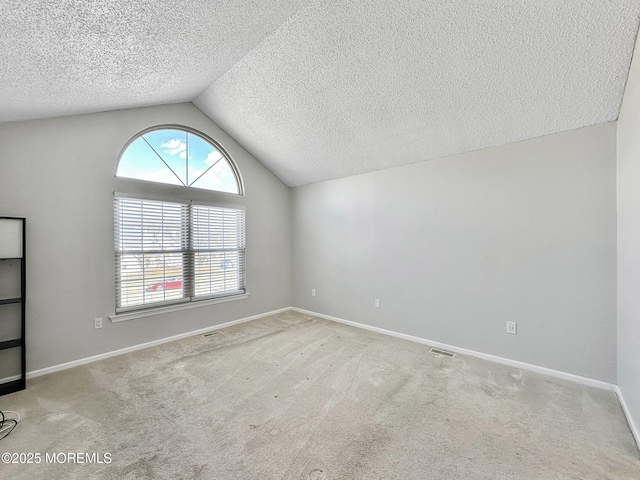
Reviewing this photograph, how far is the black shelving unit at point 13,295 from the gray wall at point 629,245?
4630mm

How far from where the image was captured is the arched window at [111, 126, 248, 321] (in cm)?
318

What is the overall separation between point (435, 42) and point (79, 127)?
3.52 m

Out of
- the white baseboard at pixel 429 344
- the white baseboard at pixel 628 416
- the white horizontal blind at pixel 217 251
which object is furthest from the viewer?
the white horizontal blind at pixel 217 251

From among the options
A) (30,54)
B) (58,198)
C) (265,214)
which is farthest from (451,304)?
(58,198)

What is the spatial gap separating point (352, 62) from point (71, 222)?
322 cm

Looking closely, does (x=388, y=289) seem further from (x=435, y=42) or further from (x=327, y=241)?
(x=435, y=42)

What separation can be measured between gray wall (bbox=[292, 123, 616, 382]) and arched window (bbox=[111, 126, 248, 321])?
1.79m

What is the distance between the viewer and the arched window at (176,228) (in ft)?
10.4

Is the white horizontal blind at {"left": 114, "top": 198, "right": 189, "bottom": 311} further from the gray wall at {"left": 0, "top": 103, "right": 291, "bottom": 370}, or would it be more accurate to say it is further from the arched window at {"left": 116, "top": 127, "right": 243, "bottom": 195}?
the arched window at {"left": 116, "top": 127, "right": 243, "bottom": 195}

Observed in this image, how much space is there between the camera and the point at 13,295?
8.10 ft

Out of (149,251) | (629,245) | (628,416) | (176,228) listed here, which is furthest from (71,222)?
(628,416)

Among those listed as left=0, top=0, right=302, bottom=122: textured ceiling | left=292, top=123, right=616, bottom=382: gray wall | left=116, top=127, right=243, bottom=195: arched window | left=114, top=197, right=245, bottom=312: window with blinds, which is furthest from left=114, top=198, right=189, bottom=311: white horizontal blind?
left=292, top=123, right=616, bottom=382: gray wall

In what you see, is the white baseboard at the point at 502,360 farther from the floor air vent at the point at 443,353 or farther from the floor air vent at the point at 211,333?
the floor air vent at the point at 211,333

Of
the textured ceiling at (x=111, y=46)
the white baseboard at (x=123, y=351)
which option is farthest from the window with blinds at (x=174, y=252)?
the textured ceiling at (x=111, y=46)
